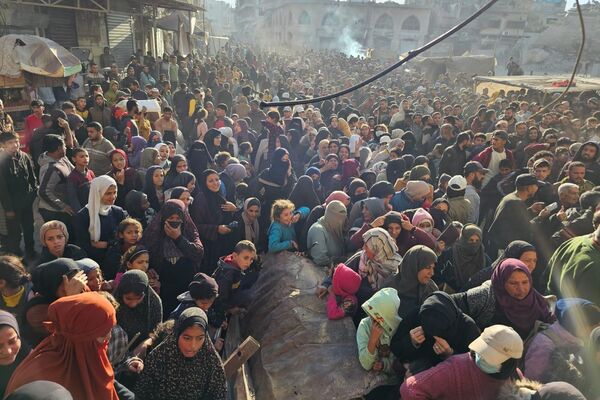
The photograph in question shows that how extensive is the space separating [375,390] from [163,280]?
205 centimetres

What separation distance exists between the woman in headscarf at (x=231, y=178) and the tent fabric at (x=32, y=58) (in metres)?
5.92

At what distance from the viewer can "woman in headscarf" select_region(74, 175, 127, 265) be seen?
398 cm

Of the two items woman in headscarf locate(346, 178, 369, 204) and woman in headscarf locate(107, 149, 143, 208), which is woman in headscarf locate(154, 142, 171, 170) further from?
woman in headscarf locate(346, 178, 369, 204)

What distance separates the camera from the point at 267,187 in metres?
5.97

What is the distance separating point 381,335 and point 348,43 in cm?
5771

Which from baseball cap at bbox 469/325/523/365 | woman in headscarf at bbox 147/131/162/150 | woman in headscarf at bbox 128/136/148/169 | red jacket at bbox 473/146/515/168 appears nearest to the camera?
baseball cap at bbox 469/325/523/365

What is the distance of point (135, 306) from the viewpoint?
2.96 meters

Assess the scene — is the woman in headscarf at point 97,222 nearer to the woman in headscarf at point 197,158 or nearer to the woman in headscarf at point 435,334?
the woman in headscarf at point 197,158

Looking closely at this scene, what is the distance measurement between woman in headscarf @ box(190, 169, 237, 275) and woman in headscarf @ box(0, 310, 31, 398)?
2.52 m

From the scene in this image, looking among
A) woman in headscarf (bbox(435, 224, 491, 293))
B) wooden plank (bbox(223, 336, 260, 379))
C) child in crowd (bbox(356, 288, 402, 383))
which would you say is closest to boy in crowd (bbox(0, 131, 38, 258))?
wooden plank (bbox(223, 336, 260, 379))

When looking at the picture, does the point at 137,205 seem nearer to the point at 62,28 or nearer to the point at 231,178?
the point at 231,178

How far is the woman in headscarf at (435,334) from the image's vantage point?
8.36ft

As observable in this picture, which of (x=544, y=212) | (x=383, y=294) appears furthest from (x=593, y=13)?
(x=383, y=294)

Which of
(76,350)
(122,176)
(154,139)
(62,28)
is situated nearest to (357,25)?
(62,28)
